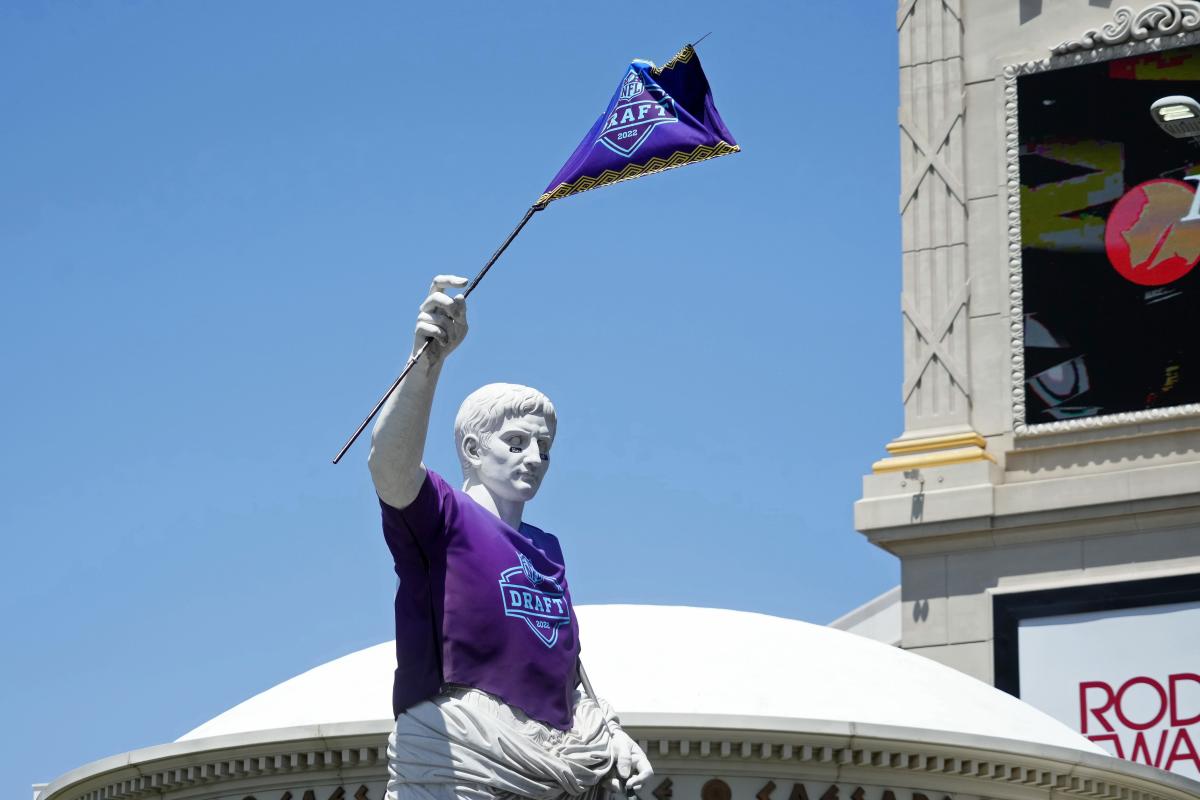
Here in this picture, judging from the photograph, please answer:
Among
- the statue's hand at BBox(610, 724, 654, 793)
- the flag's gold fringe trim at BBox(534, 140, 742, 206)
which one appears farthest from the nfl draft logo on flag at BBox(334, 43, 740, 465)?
the statue's hand at BBox(610, 724, 654, 793)

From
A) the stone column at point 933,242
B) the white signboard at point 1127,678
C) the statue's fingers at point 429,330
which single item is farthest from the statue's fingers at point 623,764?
the stone column at point 933,242

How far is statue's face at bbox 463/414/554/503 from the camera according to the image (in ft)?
40.0

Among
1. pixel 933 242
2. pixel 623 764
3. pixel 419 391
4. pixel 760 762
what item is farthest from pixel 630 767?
pixel 933 242

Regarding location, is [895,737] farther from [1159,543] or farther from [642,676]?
[1159,543]

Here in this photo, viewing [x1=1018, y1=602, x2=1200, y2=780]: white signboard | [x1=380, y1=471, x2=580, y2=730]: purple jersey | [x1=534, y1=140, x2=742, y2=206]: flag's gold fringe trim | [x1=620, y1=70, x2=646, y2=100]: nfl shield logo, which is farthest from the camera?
[x1=1018, y1=602, x2=1200, y2=780]: white signboard

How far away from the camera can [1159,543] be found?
2909 centimetres

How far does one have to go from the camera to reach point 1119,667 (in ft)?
93.9

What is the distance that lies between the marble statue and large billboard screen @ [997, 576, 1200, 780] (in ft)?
56.6

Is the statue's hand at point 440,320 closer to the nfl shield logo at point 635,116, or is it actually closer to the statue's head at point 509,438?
the statue's head at point 509,438

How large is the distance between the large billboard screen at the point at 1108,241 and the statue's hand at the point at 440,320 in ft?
64.2

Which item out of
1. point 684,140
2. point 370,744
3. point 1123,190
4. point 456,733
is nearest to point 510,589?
point 456,733

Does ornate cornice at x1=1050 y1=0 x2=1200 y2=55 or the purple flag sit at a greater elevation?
ornate cornice at x1=1050 y1=0 x2=1200 y2=55

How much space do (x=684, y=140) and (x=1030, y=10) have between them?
19610 millimetres

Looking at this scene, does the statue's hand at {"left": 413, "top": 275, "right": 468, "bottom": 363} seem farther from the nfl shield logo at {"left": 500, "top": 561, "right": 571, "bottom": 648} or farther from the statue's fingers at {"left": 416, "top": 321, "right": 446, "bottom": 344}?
the nfl shield logo at {"left": 500, "top": 561, "right": 571, "bottom": 648}
